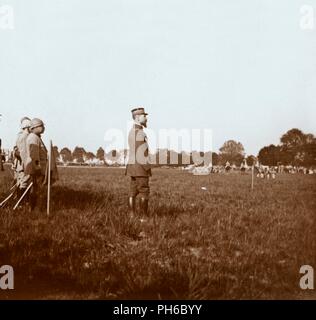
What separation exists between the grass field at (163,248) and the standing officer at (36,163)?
282 mm

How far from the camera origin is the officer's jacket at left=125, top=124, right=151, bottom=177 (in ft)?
17.6

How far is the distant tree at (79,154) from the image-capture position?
208 inches

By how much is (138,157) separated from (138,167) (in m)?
0.14

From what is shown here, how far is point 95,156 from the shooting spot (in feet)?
16.8

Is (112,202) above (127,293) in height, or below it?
above

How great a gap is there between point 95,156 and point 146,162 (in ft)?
2.59

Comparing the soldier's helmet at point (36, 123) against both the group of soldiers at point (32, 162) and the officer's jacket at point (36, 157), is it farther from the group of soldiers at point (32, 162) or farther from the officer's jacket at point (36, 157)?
the officer's jacket at point (36, 157)

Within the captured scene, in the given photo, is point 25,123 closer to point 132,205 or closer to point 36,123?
point 36,123

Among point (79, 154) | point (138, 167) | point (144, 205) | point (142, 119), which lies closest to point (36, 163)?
point (79, 154)

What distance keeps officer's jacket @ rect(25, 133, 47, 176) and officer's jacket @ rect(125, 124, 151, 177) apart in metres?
1.11
